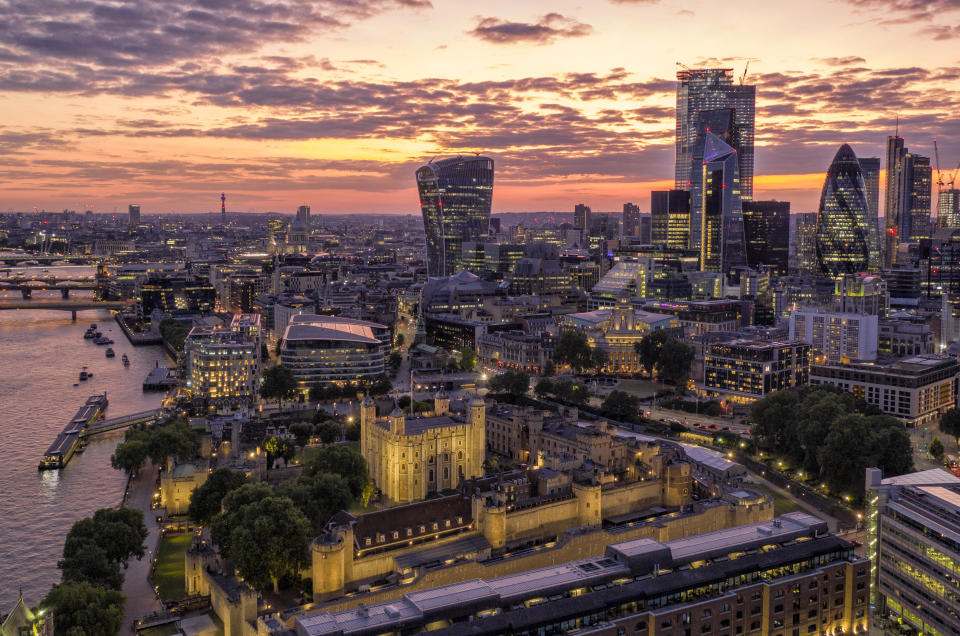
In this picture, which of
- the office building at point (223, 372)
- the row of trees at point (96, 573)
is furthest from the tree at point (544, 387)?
the row of trees at point (96, 573)

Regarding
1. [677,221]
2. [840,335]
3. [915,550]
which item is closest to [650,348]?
[840,335]

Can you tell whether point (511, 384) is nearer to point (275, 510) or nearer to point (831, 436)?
point (831, 436)

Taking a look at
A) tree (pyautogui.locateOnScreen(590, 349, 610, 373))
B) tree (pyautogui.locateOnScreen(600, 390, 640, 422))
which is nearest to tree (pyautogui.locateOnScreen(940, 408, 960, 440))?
tree (pyautogui.locateOnScreen(600, 390, 640, 422))

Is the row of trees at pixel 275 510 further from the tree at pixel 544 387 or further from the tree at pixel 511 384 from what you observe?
the tree at pixel 544 387

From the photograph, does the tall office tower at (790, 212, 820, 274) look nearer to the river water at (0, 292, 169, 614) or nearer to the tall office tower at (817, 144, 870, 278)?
the tall office tower at (817, 144, 870, 278)

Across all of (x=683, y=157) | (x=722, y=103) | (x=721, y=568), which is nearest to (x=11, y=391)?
(x=721, y=568)

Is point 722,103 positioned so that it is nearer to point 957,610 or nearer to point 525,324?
point 525,324
